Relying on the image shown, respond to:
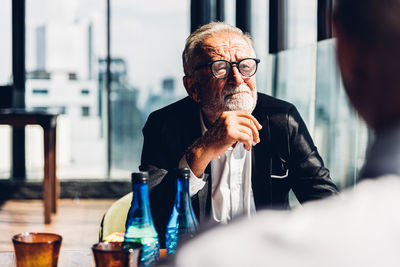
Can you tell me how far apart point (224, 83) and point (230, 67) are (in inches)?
2.5

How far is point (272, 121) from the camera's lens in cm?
176

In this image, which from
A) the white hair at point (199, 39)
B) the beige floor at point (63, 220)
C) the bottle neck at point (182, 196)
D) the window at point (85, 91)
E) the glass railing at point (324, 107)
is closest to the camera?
the bottle neck at point (182, 196)

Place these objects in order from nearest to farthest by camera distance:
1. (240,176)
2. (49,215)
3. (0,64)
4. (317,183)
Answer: (317,183)
(240,176)
(49,215)
(0,64)

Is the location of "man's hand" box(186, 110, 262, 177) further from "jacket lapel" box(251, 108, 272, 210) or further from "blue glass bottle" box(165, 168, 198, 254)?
"blue glass bottle" box(165, 168, 198, 254)

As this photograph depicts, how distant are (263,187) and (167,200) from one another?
33 centimetres

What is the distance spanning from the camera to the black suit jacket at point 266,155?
1.59 meters

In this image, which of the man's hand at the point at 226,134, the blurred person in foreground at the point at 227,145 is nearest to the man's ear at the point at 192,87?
the blurred person in foreground at the point at 227,145

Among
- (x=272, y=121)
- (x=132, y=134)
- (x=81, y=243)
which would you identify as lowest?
(x=81, y=243)

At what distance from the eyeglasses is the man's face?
0.01 metres

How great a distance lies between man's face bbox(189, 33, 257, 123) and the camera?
1.65 metres

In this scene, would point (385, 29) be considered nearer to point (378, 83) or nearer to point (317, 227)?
point (378, 83)

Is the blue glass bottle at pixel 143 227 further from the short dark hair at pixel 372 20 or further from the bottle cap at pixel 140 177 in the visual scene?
the short dark hair at pixel 372 20

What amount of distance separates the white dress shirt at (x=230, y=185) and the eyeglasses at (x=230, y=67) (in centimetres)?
25

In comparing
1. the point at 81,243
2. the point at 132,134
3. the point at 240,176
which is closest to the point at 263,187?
the point at 240,176
